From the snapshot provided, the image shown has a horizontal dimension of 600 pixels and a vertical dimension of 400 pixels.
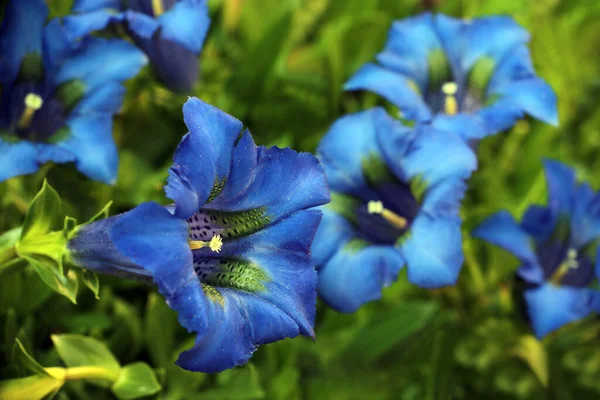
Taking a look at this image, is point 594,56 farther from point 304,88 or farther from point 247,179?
point 247,179

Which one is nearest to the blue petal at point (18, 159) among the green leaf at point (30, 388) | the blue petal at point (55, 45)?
the blue petal at point (55, 45)

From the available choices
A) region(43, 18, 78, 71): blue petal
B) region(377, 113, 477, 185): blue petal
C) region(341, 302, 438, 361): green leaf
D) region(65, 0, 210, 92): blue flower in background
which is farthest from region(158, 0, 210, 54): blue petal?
region(341, 302, 438, 361): green leaf

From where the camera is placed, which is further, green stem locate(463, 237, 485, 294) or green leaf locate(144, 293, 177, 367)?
green stem locate(463, 237, 485, 294)

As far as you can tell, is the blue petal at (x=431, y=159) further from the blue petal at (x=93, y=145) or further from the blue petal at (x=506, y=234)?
the blue petal at (x=93, y=145)

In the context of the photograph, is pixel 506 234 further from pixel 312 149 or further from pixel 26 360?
pixel 26 360

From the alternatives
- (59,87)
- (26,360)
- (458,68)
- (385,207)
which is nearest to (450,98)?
(458,68)

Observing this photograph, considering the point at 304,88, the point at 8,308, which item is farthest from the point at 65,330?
the point at 304,88

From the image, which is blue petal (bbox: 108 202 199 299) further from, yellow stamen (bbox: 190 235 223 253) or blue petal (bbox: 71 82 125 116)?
blue petal (bbox: 71 82 125 116)
